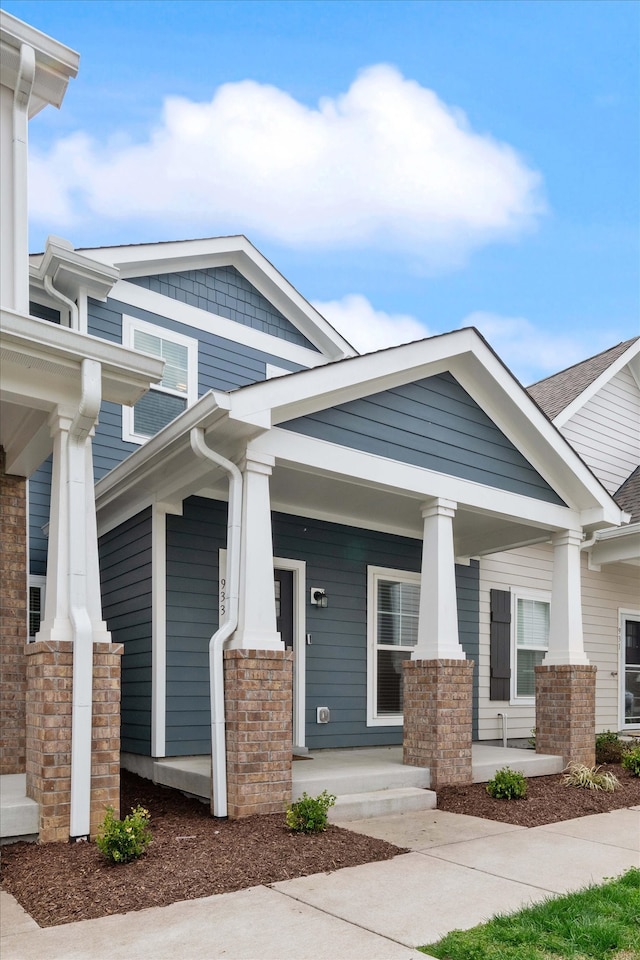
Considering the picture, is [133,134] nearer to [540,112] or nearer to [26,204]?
[540,112]

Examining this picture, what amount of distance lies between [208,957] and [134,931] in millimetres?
469

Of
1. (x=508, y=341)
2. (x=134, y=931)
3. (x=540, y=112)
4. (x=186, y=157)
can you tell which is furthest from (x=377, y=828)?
(x=508, y=341)

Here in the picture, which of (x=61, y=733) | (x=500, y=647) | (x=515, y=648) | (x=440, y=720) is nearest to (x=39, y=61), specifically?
(x=61, y=733)

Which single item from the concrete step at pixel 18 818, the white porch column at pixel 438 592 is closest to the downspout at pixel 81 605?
the concrete step at pixel 18 818

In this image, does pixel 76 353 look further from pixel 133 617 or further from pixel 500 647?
pixel 500 647

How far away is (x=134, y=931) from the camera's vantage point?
3.95m

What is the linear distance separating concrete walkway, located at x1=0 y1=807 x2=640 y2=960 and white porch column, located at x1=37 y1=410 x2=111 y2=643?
172cm

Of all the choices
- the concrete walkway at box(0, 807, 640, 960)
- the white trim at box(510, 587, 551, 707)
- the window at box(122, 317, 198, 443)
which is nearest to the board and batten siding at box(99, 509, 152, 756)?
the window at box(122, 317, 198, 443)

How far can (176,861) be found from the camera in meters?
5.00

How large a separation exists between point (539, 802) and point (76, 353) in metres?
5.63

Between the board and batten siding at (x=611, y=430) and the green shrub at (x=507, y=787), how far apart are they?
653 centimetres

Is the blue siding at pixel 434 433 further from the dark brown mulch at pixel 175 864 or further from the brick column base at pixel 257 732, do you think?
the dark brown mulch at pixel 175 864

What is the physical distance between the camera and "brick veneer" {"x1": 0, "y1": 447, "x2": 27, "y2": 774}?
668 cm

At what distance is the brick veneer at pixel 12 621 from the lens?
6.68m
